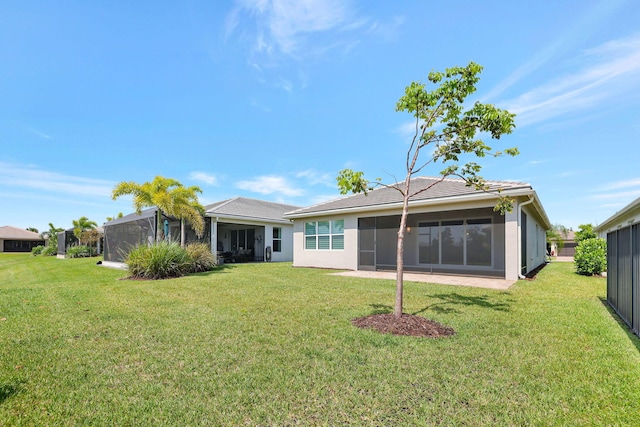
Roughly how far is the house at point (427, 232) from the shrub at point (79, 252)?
923 inches

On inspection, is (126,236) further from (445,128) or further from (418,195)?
(445,128)

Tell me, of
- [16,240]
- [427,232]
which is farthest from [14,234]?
[427,232]

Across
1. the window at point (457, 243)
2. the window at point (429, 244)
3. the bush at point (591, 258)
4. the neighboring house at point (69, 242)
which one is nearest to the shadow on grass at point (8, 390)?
the window at point (457, 243)

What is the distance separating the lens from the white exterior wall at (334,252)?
567 inches

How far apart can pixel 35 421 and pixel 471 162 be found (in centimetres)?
637

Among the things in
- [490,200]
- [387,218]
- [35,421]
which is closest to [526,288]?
[490,200]

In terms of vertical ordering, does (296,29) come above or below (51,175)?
above

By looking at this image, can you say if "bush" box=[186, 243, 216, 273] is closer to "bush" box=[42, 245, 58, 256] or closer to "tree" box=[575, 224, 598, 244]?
"tree" box=[575, 224, 598, 244]

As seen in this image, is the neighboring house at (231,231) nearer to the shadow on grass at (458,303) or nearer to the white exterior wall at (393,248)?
the white exterior wall at (393,248)

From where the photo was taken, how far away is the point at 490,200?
10680 millimetres

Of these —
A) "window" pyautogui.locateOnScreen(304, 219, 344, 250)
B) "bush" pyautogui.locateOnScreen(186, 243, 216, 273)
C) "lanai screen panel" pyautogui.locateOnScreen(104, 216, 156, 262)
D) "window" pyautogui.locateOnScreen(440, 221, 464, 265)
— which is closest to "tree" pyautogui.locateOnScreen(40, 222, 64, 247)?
"lanai screen panel" pyautogui.locateOnScreen(104, 216, 156, 262)

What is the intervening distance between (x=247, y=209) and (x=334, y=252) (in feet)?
25.9

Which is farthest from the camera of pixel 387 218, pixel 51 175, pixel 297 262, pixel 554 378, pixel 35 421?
pixel 51 175

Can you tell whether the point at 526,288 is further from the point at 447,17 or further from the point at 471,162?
the point at 447,17
